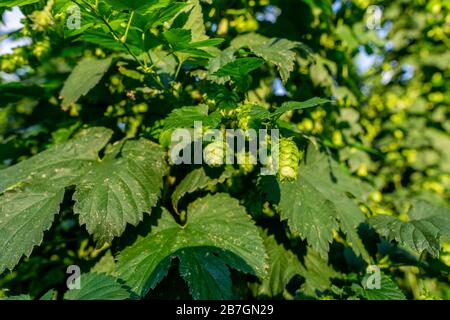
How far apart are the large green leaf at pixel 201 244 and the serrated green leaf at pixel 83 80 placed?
51 cm

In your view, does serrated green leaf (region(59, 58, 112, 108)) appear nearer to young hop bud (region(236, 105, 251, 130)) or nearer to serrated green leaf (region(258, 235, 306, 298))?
young hop bud (region(236, 105, 251, 130))

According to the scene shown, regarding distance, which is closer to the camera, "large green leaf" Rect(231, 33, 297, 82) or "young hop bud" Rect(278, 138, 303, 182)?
"young hop bud" Rect(278, 138, 303, 182)

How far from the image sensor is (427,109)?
321cm

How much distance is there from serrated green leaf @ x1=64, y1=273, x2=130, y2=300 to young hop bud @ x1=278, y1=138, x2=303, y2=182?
501 millimetres

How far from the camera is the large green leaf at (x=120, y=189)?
1127mm

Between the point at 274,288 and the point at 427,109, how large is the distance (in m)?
2.40

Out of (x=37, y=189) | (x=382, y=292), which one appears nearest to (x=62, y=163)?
(x=37, y=189)

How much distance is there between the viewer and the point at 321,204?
1332mm

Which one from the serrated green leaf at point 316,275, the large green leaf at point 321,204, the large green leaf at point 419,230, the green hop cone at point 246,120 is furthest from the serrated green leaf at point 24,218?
the large green leaf at point 419,230

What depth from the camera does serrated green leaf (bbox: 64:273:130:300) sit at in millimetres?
1078

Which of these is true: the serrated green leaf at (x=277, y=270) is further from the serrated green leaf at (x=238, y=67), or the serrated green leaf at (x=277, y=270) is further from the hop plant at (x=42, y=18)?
the hop plant at (x=42, y=18)

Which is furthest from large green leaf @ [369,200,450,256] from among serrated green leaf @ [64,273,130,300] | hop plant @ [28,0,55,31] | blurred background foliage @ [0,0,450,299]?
hop plant @ [28,0,55,31]

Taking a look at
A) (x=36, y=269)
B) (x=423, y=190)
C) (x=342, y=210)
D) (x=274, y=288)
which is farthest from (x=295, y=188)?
(x=423, y=190)
